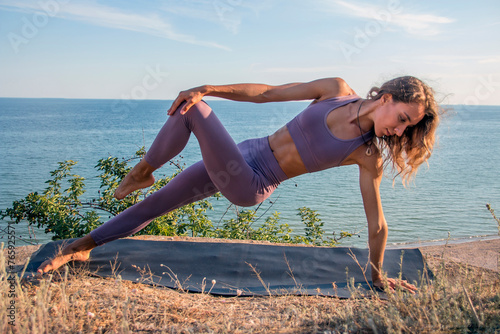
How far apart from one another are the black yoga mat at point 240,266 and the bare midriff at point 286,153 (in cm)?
87

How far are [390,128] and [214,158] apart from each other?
3.81 ft

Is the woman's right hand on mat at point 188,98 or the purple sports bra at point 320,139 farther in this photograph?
the purple sports bra at point 320,139

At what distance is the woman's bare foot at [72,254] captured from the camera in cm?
310

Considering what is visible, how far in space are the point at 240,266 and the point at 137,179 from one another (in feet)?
4.18

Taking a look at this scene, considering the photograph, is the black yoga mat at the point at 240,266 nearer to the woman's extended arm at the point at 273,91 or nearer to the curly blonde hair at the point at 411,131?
the curly blonde hair at the point at 411,131

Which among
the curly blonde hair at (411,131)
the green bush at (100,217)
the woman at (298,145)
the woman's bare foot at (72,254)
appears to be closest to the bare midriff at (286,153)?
the woman at (298,145)

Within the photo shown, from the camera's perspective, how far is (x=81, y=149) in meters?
24.2

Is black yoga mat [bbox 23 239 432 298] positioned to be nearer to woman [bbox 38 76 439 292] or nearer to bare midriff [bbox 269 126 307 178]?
woman [bbox 38 76 439 292]

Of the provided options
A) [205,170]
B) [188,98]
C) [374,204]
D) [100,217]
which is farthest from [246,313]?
[100,217]

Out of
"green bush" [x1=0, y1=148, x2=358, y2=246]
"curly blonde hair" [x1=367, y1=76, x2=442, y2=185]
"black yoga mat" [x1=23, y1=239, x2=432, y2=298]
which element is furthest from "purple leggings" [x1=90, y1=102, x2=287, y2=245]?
"green bush" [x1=0, y1=148, x2=358, y2=246]

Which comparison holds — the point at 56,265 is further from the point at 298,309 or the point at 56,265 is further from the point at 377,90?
the point at 377,90

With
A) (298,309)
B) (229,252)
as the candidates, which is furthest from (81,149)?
(298,309)

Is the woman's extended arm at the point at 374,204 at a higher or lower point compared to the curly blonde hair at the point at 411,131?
lower

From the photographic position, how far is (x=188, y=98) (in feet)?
8.63
